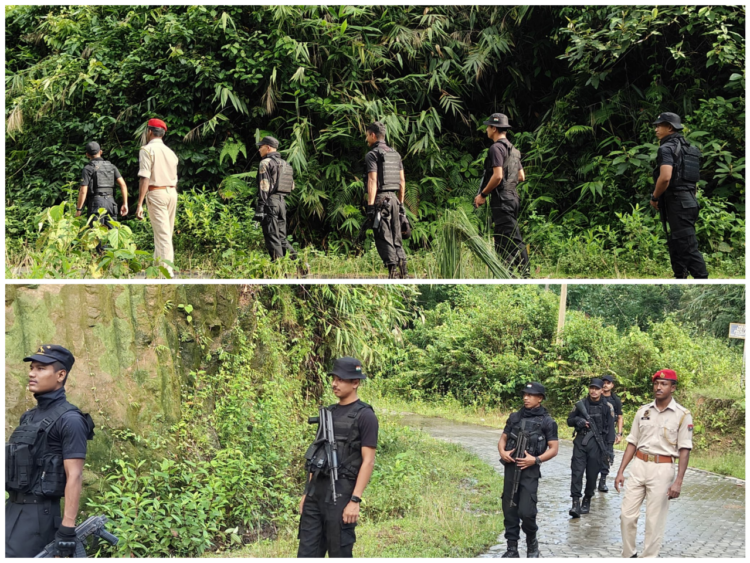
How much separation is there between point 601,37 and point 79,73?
29.7ft

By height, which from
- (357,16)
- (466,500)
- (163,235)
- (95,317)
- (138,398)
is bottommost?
(466,500)

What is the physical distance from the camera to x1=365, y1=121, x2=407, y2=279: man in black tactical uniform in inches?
346

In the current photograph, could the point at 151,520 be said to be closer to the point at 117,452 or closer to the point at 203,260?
the point at 117,452

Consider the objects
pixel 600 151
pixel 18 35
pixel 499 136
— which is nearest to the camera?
pixel 499 136

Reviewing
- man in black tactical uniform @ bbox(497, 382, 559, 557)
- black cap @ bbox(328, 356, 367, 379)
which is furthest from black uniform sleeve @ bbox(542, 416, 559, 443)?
black cap @ bbox(328, 356, 367, 379)

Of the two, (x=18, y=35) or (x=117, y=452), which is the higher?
(x=18, y=35)

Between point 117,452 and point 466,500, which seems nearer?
point 117,452

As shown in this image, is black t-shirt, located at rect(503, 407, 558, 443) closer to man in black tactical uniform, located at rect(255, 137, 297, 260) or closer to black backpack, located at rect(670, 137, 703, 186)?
black backpack, located at rect(670, 137, 703, 186)

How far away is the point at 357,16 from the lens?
12.2m

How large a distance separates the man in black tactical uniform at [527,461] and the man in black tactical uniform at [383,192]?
312cm

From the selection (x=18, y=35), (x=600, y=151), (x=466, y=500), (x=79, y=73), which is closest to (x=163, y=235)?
(x=466, y=500)

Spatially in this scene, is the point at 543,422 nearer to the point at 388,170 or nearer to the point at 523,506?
the point at 523,506

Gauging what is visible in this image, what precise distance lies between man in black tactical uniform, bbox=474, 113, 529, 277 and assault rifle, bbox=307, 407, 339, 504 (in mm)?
4028

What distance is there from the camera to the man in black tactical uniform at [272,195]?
936 cm
